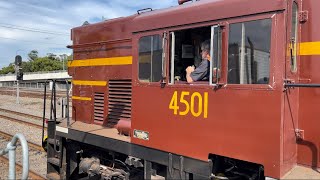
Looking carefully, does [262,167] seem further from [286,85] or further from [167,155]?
[167,155]

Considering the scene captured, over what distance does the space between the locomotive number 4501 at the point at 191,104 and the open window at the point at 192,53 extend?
7.1 inches

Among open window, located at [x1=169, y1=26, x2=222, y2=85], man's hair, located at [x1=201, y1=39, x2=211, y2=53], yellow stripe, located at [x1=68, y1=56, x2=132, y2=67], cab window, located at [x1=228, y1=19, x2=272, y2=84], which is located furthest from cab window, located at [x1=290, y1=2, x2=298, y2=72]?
yellow stripe, located at [x1=68, y1=56, x2=132, y2=67]

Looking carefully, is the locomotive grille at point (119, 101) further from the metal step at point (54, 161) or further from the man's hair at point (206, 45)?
the man's hair at point (206, 45)

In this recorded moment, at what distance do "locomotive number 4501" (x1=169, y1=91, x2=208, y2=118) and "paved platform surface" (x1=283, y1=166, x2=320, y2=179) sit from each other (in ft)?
3.51

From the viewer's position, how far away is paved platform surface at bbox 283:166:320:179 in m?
3.38

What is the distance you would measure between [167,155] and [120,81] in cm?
198

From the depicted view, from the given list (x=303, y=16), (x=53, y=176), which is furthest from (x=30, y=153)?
(x=303, y=16)

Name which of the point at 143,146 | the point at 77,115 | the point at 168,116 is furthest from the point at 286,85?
the point at 77,115

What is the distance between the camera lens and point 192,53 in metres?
4.57

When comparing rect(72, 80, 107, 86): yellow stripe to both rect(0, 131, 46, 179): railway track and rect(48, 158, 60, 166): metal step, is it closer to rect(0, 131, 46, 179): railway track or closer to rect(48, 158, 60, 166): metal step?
rect(48, 158, 60, 166): metal step

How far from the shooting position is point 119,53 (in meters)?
5.92

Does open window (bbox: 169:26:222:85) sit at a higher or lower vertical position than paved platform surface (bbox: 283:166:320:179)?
higher

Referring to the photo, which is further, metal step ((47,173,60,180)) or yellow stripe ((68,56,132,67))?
metal step ((47,173,60,180))

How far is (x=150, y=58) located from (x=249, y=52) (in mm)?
1507
